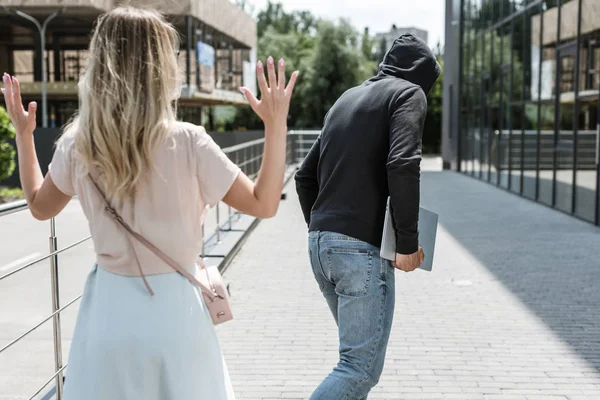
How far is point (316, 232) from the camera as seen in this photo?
304cm

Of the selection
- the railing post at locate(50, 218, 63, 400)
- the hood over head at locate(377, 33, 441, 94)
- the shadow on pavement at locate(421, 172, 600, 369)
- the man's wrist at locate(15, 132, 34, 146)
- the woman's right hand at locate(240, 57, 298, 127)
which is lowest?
the shadow on pavement at locate(421, 172, 600, 369)

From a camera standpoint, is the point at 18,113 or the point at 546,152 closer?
the point at 18,113

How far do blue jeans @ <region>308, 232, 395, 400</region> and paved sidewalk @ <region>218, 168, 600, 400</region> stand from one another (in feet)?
4.84

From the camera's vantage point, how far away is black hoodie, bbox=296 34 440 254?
2.84 meters

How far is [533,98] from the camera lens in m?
15.7

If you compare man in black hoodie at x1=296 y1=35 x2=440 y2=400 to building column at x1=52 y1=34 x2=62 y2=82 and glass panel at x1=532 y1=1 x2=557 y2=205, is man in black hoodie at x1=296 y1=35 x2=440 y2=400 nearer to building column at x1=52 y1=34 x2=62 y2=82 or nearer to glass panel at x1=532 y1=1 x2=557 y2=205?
glass panel at x1=532 y1=1 x2=557 y2=205

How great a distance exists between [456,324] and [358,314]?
3200 millimetres

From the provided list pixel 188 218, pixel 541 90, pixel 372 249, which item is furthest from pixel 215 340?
pixel 541 90

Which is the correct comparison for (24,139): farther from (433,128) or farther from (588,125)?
(433,128)

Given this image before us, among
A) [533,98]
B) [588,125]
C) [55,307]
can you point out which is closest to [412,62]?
[55,307]

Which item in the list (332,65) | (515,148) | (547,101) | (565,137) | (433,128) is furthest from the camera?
(332,65)

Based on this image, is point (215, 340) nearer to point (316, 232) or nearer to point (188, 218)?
point (188, 218)

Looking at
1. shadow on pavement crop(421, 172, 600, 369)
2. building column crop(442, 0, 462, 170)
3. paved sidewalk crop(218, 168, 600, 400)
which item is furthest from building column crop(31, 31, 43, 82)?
paved sidewalk crop(218, 168, 600, 400)

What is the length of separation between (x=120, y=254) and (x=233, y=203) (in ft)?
1.05
